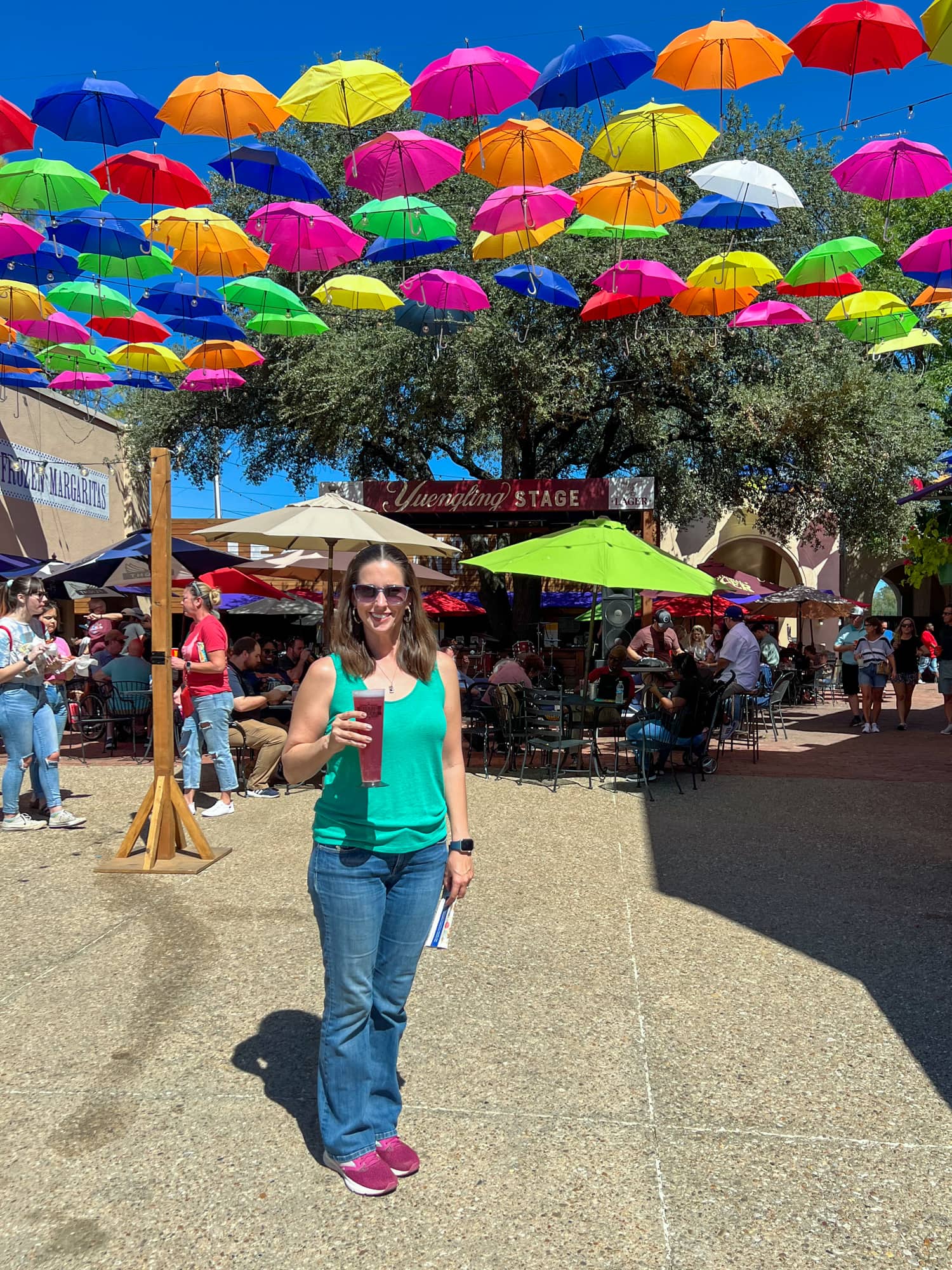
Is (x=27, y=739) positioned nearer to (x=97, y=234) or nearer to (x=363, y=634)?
(x=363, y=634)

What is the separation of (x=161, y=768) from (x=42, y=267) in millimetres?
8049

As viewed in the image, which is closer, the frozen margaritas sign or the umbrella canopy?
the umbrella canopy

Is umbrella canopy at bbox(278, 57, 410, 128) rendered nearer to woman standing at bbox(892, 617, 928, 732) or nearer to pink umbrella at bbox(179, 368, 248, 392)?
pink umbrella at bbox(179, 368, 248, 392)

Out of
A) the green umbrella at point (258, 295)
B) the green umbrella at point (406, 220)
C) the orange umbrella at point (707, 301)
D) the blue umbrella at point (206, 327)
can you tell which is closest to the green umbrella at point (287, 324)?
the blue umbrella at point (206, 327)

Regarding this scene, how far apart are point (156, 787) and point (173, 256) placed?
638cm

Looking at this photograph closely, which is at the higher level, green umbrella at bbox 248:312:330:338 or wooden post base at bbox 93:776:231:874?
green umbrella at bbox 248:312:330:338

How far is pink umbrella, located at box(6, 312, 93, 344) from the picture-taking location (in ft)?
38.9

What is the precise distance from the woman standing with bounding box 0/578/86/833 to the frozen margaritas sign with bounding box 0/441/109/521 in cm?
1119

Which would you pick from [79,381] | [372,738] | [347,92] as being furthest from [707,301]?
[372,738]

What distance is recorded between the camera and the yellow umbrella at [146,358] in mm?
12555

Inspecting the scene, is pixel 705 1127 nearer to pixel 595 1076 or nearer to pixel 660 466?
pixel 595 1076

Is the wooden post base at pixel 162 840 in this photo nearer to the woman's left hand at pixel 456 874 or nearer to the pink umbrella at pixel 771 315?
the woman's left hand at pixel 456 874

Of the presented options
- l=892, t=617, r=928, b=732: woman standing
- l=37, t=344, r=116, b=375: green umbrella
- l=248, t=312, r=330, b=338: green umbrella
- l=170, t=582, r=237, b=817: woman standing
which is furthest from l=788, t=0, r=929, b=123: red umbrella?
l=37, t=344, r=116, b=375: green umbrella

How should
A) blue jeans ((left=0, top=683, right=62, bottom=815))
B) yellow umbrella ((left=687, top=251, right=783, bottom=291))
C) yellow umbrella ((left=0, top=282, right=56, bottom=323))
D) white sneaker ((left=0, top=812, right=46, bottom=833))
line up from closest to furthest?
blue jeans ((left=0, top=683, right=62, bottom=815)), white sneaker ((left=0, top=812, right=46, bottom=833)), yellow umbrella ((left=687, top=251, right=783, bottom=291)), yellow umbrella ((left=0, top=282, right=56, bottom=323))
